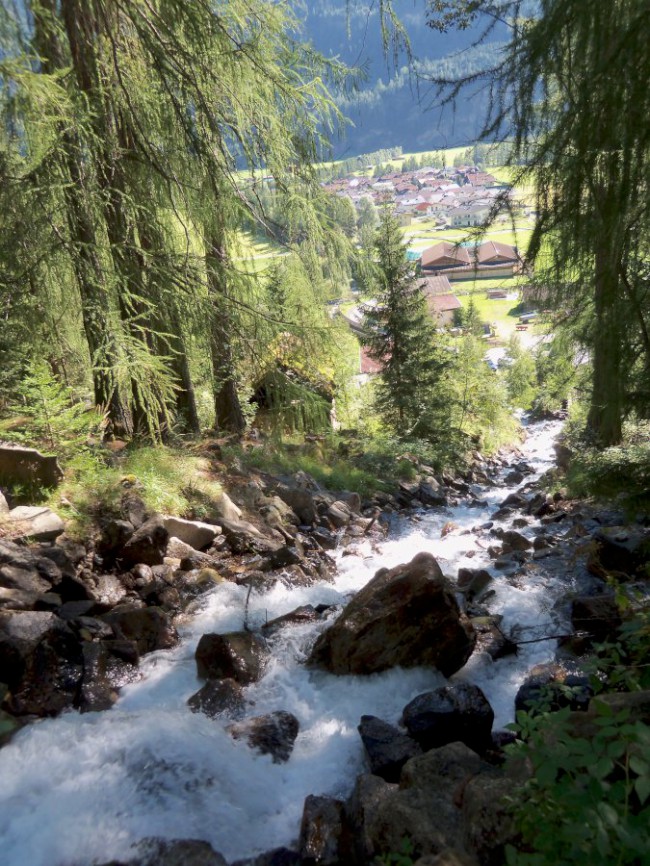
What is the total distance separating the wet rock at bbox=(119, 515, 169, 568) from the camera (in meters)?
5.66

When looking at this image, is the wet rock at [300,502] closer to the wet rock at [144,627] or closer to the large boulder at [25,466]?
the large boulder at [25,466]

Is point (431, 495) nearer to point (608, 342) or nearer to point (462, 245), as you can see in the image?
point (608, 342)

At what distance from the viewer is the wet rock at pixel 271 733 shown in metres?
3.76

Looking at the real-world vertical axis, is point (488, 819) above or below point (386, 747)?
above

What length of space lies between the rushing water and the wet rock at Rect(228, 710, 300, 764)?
0.06 m

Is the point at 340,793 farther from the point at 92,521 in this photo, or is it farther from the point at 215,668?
the point at 92,521

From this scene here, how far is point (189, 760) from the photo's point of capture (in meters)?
3.47

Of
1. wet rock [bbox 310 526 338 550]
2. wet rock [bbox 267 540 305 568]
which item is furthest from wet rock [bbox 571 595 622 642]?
wet rock [bbox 310 526 338 550]

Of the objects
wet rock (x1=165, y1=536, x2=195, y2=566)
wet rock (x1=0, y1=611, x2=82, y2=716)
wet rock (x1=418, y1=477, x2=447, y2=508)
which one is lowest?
wet rock (x1=418, y1=477, x2=447, y2=508)

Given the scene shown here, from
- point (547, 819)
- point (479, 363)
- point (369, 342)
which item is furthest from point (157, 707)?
point (479, 363)

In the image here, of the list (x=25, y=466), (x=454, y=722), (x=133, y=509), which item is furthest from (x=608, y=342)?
(x=25, y=466)

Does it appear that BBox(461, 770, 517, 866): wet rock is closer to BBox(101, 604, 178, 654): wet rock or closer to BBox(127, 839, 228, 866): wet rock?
BBox(127, 839, 228, 866): wet rock

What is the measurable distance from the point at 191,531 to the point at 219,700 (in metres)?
2.69

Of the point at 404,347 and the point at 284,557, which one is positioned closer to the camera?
the point at 284,557
